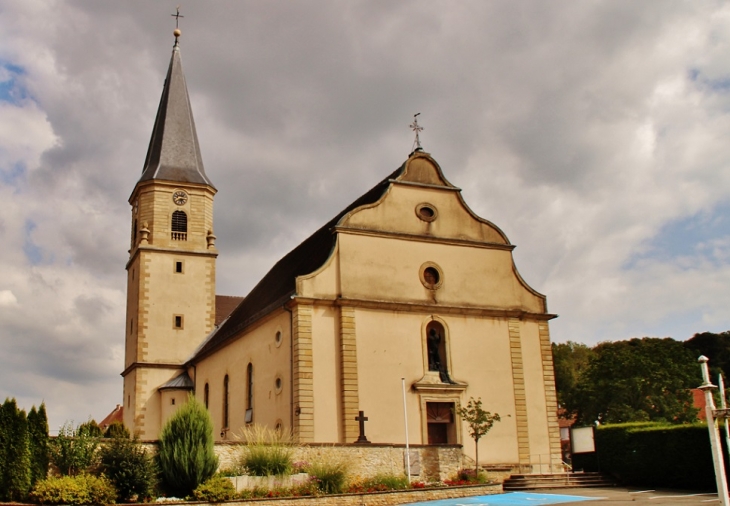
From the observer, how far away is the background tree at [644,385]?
153 feet

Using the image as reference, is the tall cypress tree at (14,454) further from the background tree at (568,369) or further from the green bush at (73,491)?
the background tree at (568,369)

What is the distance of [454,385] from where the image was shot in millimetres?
27953

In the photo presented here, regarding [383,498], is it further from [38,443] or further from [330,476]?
[38,443]

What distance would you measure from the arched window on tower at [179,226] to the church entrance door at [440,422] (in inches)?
796

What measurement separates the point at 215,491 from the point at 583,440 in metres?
14.3

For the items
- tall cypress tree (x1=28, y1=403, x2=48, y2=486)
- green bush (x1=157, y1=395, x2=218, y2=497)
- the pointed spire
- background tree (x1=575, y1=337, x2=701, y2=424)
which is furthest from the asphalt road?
the pointed spire

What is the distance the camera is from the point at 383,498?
2047 cm

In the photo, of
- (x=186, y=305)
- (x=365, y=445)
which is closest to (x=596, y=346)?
(x=186, y=305)

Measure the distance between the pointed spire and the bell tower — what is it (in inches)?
2.3

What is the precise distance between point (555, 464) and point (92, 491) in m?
17.4

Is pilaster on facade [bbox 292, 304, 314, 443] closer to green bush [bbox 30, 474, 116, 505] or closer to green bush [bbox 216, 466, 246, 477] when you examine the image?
green bush [bbox 216, 466, 246, 477]

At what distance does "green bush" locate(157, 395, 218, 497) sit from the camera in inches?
749

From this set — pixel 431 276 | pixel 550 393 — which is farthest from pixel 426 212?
pixel 550 393

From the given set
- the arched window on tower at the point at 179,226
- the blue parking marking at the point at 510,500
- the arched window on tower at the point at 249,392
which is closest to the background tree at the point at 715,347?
the arched window on tower at the point at 179,226
